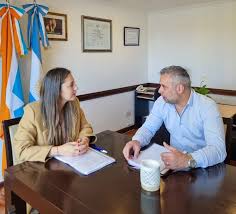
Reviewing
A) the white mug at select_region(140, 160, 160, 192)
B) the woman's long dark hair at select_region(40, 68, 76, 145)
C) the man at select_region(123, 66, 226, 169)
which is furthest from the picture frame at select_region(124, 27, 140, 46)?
the white mug at select_region(140, 160, 160, 192)

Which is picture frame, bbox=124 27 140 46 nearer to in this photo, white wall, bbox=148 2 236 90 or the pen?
white wall, bbox=148 2 236 90

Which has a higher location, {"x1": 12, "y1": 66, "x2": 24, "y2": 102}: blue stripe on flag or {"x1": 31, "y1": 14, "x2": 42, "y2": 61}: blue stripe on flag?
{"x1": 31, "y1": 14, "x2": 42, "y2": 61}: blue stripe on flag

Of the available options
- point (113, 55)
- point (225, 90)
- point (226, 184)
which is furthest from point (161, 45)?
point (226, 184)

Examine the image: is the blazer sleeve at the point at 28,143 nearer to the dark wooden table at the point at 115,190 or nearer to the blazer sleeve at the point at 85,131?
the dark wooden table at the point at 115,190

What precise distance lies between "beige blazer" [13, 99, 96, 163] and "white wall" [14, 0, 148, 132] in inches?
51.7

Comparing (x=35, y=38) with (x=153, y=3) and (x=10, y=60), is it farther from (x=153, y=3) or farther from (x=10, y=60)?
(x=153, y=3)

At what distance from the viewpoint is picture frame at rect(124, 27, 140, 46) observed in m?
3.96

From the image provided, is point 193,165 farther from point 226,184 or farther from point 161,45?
point 161,45

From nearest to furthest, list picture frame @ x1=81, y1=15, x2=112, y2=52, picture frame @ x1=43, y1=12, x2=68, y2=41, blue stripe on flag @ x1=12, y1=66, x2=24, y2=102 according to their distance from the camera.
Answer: blue stripe on flag @ x1=12, y1=66, x2=24, y2=102 → picture frame @ x1=43, y1=12, x2=68, y2=41 → picture frame @ x1=81, y1=15, x2=112, y2=52

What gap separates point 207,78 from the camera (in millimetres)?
3910

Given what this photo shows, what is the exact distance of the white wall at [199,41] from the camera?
3.61 metres

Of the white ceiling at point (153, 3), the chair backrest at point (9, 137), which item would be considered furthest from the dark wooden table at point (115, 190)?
the white ceiling at point (153, 3)

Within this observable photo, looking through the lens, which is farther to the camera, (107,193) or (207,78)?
(207,78)

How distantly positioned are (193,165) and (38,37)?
2.01 metres
